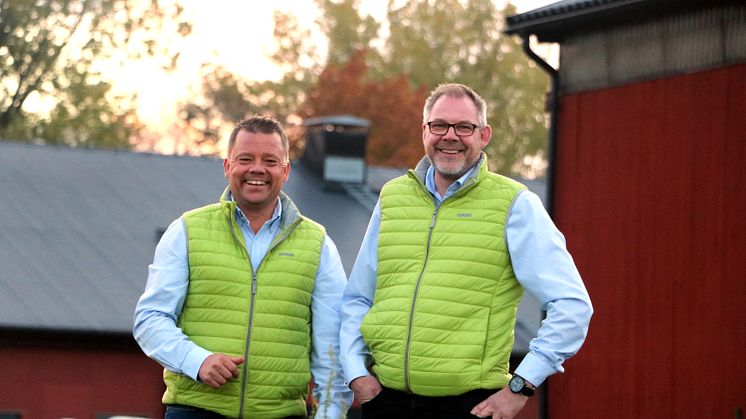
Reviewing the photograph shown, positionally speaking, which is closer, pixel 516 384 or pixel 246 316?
pixel 516 384

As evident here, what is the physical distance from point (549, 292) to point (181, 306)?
Answer: 4.46 ft

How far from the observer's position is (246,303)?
5.73 meters

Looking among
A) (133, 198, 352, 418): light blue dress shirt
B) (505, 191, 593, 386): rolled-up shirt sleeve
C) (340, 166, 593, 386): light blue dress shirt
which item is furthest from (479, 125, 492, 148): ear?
(133, 198, 352, 418): light blue dress shirt

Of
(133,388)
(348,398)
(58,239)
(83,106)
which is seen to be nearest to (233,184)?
(348,398)

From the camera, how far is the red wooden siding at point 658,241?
11.0 m

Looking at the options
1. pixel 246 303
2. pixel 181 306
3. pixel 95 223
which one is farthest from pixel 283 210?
pixel 95 223

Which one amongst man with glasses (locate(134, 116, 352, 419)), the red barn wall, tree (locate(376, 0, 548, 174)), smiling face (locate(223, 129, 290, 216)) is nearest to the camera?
man with glasses (locate(134, 116, 352, 419))

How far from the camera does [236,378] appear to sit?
5684 mm

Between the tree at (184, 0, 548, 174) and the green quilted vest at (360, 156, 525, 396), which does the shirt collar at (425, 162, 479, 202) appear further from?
the tree at (184, 0, 548, 174)

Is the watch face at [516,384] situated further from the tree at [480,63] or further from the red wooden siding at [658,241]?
the tree at [480,63]

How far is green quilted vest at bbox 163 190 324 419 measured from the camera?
18.7 ft

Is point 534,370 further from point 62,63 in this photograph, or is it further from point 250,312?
point 62,63

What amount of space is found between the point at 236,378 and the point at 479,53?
42.4 metres

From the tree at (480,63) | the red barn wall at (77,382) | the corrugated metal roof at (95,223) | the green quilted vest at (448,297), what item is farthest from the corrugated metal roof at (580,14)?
the tree at (480,63)
